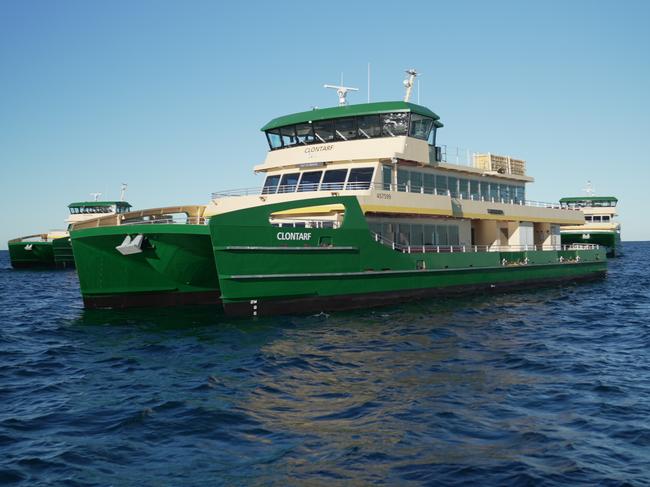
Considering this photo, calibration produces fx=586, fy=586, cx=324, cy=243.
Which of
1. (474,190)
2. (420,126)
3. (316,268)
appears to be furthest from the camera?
(474,190)

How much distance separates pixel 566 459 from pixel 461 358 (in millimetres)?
5603

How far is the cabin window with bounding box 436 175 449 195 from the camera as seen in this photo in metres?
25.2

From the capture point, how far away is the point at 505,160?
3077 centimetres

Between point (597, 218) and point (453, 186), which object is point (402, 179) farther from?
point (597, 218)

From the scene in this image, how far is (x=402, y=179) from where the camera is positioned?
2300cm

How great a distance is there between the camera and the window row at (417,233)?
72.7ft

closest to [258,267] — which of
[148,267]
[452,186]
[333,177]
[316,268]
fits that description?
[316,268]

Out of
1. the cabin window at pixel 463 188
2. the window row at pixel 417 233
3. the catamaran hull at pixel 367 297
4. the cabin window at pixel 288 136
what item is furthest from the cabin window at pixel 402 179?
the cabin window at pixel 463 188

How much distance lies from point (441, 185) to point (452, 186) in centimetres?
104

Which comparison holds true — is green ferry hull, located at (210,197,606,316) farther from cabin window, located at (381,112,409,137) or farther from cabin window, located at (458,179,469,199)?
cabin window, located at (381,112,409,137)

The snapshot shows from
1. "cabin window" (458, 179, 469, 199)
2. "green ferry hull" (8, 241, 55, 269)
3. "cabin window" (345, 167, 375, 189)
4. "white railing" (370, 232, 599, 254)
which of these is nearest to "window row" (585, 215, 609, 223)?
"white railing" (370, 232, 599, 254)

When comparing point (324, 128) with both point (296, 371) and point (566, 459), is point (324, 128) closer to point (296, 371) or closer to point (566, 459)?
point (296, 371)

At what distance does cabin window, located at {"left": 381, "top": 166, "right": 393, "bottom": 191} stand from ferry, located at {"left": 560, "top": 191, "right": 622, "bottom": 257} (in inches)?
2052

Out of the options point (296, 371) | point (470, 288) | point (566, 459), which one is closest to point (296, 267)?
point (296, 371)
